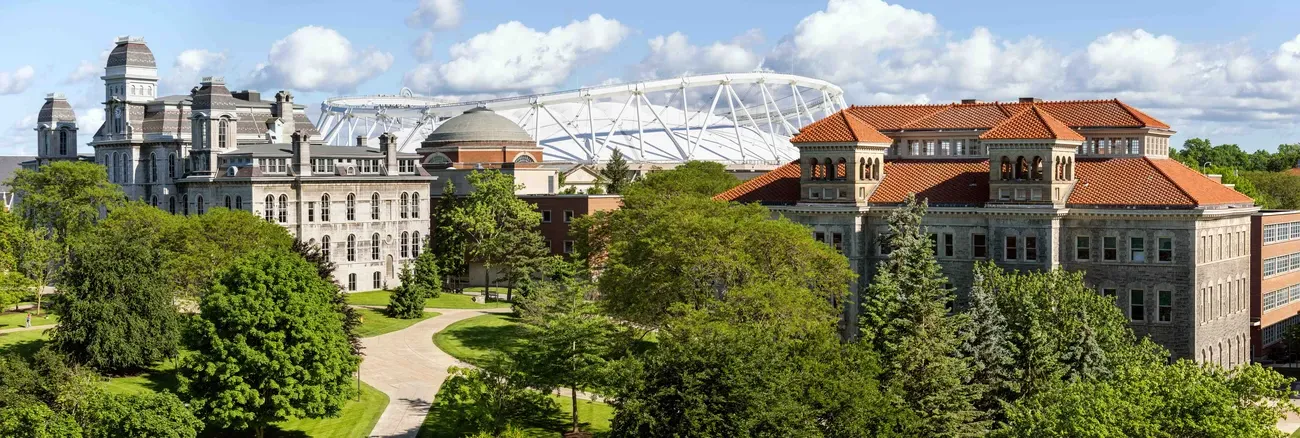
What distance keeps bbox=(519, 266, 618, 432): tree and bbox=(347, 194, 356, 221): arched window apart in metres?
51.6

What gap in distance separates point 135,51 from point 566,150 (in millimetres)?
71182

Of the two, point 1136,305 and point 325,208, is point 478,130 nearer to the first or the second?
point 325,208

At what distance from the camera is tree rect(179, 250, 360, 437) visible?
70.9 metres

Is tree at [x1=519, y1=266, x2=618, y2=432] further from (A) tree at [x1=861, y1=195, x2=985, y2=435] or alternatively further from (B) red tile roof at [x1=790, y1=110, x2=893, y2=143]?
(B) red tile roof at [x1=790, y1=110, x2=893, y2=143]

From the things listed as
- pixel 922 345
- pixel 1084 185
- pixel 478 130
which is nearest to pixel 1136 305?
pixel 1084 185

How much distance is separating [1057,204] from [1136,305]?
22.4 feet

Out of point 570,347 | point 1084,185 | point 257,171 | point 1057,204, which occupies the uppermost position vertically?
point 257,171

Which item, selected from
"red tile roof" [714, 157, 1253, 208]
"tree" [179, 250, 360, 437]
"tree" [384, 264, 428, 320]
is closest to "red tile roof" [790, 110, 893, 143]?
"red tile roof" [714, 157, 1253, 208]

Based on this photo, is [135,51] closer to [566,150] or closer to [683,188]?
[683,188]

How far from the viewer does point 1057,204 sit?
8462 cm

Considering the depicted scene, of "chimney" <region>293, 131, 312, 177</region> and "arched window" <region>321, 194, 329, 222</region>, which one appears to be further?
"arched window" <region>321, 194, 329, 222</region>

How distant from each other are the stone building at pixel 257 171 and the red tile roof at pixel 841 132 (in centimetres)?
4278

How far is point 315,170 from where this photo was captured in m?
122

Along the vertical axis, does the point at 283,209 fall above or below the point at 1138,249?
above
